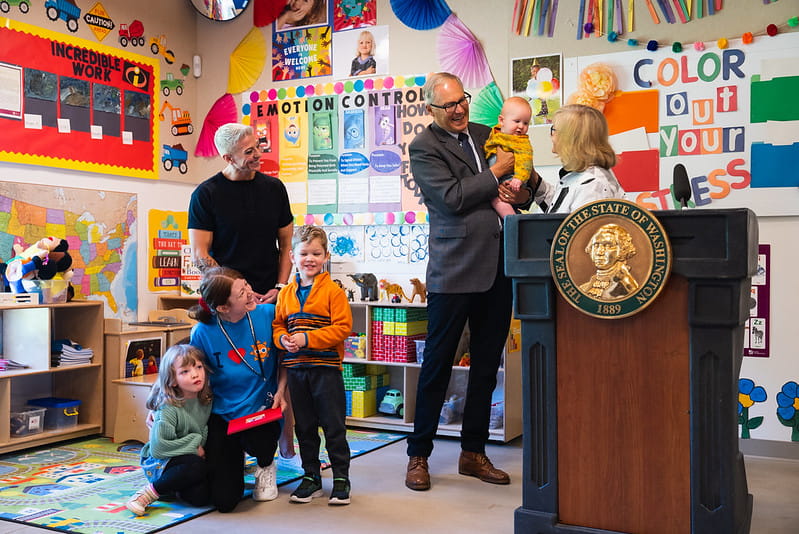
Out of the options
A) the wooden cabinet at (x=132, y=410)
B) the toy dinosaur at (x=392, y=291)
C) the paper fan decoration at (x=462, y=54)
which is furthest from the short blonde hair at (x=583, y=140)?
the wooden cabinet at (x=132, y=410)

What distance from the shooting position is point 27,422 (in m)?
4.00

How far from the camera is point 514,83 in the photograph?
14.6 feet

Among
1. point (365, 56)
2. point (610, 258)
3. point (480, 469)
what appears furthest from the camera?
point (365, 56)

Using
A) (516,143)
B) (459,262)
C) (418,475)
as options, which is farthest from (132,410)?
(516,143)

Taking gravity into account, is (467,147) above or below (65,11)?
below

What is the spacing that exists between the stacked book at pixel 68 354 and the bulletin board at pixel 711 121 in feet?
9.44

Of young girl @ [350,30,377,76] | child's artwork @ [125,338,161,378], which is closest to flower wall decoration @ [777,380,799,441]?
young girl @ [350,30,377,76]

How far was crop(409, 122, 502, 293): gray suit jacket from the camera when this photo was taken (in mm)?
3057

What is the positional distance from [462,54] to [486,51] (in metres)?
0.14

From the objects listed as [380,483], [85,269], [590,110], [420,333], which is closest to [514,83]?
[420,333]

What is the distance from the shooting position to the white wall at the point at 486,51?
3.86 metres

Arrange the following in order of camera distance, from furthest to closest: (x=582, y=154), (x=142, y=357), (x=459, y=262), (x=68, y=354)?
(x=142, y=357)
(x=68, y=354)
(x=459, y=262)
(x=582, y=154)

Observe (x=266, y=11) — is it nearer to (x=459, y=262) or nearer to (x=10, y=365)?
(x=10, y=365)

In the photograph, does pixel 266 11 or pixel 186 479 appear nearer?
pixel 186 479
